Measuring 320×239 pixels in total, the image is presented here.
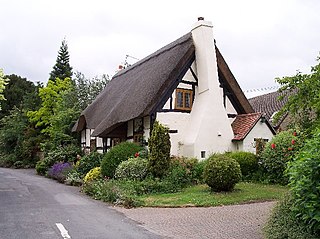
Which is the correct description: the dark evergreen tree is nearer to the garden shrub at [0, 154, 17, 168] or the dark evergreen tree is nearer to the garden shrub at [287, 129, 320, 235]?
the garden shrub at [0, 154, 17, 168]

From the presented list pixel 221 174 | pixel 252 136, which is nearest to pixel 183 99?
pixel 252 136

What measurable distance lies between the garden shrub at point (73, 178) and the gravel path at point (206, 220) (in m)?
8.30

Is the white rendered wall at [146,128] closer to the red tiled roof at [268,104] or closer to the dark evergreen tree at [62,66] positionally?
the red tiled roof at [268,104]

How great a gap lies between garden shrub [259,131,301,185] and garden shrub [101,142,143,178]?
19.4ft

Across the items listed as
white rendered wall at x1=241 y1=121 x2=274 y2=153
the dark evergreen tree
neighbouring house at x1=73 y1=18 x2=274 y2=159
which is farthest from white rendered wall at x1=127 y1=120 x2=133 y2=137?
the dark evergreen tree

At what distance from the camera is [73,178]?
65.7 feet

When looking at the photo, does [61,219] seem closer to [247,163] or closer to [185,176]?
[185,176]

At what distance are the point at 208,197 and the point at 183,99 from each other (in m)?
8.04

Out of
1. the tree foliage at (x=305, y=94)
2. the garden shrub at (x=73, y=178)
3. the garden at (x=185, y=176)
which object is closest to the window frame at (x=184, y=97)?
the garden at (x=185, y=176)

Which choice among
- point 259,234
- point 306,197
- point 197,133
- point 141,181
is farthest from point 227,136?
point 306,197

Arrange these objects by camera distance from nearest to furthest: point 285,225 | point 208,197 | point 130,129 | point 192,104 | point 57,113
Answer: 1. point 285,225
2. point 208,197
3. point 192,104
4. point 130,129
5. point 57,113

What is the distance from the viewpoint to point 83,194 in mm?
15695

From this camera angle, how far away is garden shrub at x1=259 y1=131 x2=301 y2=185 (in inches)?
619

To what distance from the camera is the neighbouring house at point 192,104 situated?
752 inches
